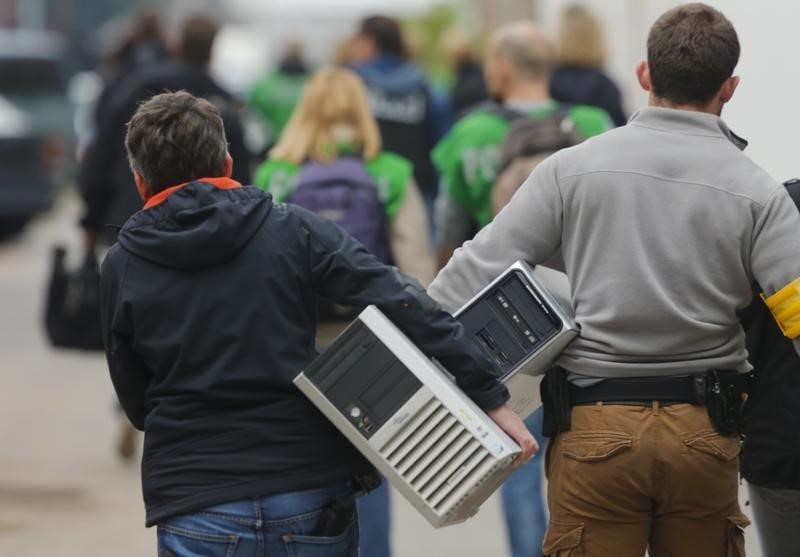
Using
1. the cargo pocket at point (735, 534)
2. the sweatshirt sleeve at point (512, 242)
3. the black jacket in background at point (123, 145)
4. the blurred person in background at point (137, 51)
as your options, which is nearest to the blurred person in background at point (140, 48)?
the blurred person in background at point (137, 51)

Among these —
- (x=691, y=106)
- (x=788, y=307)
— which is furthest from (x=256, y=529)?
(x=691, y=106)

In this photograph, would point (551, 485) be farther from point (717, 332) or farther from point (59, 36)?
point (59, 36)

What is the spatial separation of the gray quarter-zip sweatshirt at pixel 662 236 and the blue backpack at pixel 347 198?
70.5 inches

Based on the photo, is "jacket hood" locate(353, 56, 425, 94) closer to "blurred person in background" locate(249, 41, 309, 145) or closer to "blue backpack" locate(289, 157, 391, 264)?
"blurred person in background" locate(249, 41, 309, 145)

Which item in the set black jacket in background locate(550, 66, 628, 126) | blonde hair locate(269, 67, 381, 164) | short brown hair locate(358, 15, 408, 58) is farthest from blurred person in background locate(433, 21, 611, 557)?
short brown hair locate(358, 15, 408, 58)

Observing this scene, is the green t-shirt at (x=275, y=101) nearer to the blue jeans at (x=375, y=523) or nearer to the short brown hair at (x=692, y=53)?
the blue jeans at (x=375, y=523)

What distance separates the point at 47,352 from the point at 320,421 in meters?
9.01

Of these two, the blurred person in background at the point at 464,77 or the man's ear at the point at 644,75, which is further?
the blurred person in background at the point at 464,77

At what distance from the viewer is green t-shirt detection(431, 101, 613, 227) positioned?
5.92 m

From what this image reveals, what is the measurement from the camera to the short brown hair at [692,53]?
144 inches

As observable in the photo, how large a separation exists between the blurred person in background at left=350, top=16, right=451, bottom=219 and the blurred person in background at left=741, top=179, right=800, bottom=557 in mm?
4717

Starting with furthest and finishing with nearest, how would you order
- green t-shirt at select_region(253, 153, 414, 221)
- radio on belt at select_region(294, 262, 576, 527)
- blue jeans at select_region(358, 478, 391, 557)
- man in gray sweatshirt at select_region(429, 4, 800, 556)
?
green t-shirt at select_region(253, 153, 414, 221) < blue jeans at select_region(358, 478, 391, 557) < man in gray sweatshirt at select_region(429, 4, 800, 556) < radio on belt at select_region(294, 262, 576, 527)

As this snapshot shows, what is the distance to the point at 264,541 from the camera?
3.50 metres


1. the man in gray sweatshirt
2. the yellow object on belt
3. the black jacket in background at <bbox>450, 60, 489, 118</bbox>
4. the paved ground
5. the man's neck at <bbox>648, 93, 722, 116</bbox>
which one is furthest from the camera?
the black jacket in background at <bbox>450, 60, 489, 118</bbox>
